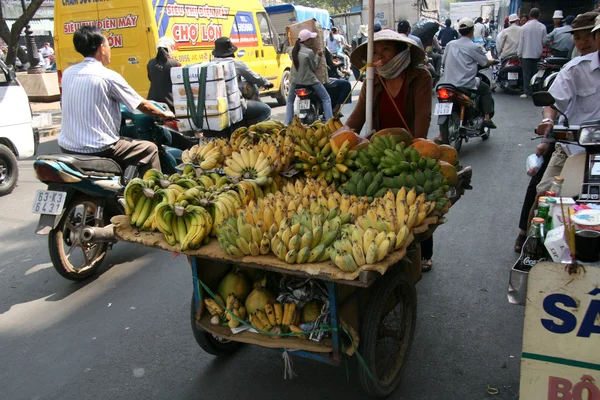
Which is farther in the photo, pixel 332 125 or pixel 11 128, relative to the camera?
pixel 11 128

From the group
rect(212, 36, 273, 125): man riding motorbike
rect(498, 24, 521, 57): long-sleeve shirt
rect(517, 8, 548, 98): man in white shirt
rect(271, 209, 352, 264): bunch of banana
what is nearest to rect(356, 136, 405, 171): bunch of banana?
rect(271, 209, 352, 264): bunch of banana

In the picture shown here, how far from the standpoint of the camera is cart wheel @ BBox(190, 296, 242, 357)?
9.68ft

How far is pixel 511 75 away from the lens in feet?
39.9

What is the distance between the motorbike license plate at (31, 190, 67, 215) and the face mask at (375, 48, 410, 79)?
262 centimetres

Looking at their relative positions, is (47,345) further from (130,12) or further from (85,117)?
(130,12)

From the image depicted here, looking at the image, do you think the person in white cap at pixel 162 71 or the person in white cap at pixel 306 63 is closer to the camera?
the person in white cap at pixel 162 71

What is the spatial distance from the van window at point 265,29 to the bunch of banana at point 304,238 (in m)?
9.98

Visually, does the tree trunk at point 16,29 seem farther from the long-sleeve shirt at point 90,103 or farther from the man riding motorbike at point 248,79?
the long-sleeve shirt at point 90,103

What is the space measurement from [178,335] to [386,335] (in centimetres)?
148

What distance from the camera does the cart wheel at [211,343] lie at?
2949 millimetres

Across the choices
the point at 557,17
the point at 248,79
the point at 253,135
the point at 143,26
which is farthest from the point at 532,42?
the point at 253,135

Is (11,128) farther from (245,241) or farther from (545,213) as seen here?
(545,213)

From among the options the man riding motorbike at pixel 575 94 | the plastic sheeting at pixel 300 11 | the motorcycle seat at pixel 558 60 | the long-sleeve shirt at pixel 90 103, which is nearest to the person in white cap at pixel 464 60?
the motorcycle seat at pixel 558 60

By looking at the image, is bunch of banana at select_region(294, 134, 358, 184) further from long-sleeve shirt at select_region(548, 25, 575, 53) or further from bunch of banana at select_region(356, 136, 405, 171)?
long-sleeve shirt at select_region(548, 25, 575, 53)
